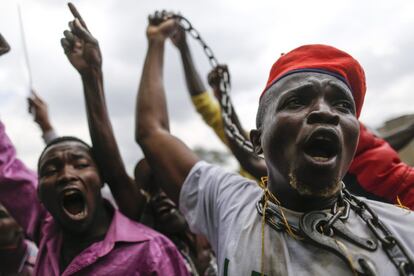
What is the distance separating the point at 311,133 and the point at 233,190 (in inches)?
17.7

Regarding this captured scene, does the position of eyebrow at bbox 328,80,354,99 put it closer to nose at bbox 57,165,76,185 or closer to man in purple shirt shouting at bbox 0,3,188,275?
man in purple shirt shouting at bbox 0,3,188,275

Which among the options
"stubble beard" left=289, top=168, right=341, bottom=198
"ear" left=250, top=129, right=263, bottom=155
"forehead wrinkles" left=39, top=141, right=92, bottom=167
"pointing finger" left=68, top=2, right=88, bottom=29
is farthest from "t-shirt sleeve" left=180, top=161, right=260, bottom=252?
"pointing finger" left=68, top=2, right=88, bottom=29

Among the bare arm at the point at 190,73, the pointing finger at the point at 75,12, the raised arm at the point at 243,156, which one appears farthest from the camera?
the bare arm at the point at 190,73

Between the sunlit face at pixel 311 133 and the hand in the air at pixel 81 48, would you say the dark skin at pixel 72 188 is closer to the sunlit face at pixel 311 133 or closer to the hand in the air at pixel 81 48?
the hand in the air at pixel 81 48

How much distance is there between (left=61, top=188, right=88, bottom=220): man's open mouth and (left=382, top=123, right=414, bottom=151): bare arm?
87.9 inches

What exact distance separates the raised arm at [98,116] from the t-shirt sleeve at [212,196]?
75 cm

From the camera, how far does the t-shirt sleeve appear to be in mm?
1843

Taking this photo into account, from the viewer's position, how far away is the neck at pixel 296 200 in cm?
167

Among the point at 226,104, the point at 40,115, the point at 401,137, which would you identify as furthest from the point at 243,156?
the point at 40,115

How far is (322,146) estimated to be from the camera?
1602 mm

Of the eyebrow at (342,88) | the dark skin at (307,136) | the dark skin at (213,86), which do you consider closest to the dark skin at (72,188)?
the dark skin at (213,86)

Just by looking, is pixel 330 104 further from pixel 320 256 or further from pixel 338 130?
pixel 320 256

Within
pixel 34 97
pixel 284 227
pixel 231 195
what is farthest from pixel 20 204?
pixel 284 227

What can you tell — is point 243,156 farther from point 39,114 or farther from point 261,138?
point 39,114
